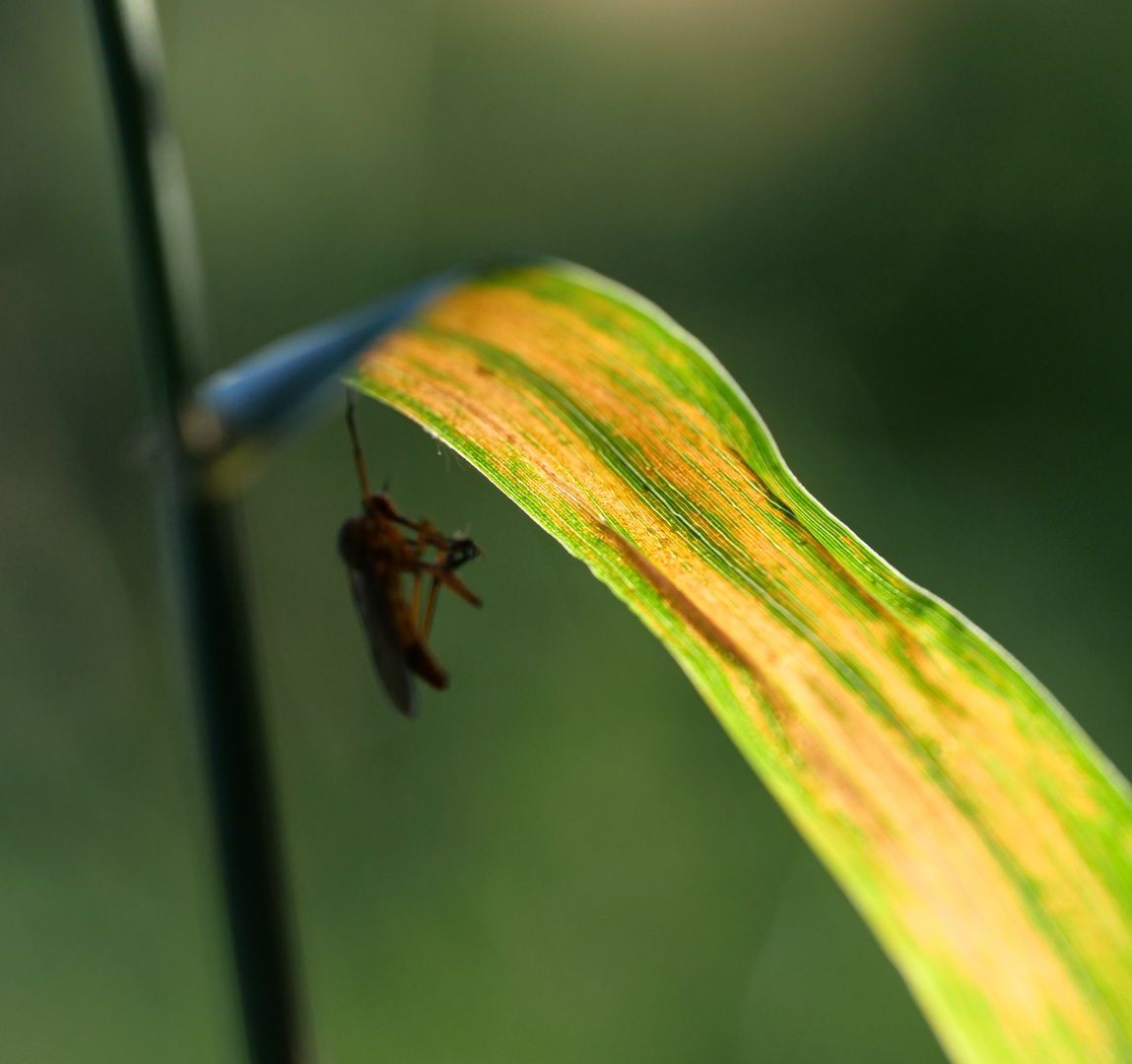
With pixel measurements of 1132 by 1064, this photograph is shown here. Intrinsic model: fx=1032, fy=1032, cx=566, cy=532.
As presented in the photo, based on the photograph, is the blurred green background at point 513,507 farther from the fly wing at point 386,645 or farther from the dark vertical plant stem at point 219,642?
the dark vertical plant stem at point 219,642

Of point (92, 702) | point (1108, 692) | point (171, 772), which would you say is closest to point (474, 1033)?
point (171, 772)

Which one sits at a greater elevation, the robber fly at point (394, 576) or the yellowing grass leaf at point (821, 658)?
Result: the yellowing grass leaf at point (821, 658)

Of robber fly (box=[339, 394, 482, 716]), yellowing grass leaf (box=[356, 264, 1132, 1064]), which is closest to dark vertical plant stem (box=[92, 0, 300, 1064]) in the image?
yellowing grass leaf (box=[356, 264, 1132, 1064])

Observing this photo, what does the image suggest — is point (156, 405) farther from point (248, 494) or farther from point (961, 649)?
point (248, 494)

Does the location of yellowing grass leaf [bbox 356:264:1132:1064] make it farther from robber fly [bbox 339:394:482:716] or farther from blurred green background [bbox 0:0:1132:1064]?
blurred green background [bbox 0:0:1132:1064]

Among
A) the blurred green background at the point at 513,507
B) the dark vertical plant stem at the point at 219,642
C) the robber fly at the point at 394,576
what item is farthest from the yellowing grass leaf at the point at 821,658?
the blurred green background at the point at 513,507

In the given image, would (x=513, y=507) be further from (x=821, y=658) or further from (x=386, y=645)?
(x=821, y=658)

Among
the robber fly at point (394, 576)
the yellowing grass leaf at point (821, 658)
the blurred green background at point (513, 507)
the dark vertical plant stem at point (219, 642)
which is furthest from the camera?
the blurred green background at point (513, 507)
